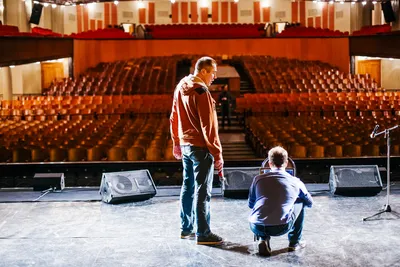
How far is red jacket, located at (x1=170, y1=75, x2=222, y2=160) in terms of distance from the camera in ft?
12.4

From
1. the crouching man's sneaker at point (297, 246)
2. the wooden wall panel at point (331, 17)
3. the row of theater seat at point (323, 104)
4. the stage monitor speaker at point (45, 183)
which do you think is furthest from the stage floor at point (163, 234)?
the wooden wall panel at point (331, 17)

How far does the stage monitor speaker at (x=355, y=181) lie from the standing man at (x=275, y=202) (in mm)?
1658

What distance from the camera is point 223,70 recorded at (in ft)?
59.1

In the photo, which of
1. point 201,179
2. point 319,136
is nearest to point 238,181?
point 201,179

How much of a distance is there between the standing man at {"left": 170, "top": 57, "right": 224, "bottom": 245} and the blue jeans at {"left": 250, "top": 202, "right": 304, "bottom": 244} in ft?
1.14

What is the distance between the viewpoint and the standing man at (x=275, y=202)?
3.62 meters

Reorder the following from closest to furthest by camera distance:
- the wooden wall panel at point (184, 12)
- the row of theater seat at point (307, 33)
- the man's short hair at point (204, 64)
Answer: the man's short hair at point (204, 64), the row of theater seat at point (307, 33), the wooden wall panel at point (184, 12)

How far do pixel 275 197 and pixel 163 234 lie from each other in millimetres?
932

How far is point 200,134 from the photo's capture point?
3.87 meters

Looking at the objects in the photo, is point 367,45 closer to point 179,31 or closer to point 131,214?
point 179,31

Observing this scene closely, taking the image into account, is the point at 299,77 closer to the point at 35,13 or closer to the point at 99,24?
the point at 35,13

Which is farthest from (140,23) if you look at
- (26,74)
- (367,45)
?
(367,45)

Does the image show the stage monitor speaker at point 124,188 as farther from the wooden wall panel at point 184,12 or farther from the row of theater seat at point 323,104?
the wooden wall panel at point 184,12

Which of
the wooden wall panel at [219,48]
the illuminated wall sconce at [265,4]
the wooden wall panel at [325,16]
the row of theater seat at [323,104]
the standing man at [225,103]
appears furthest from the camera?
the illuminated wall sconce at [265,4]
